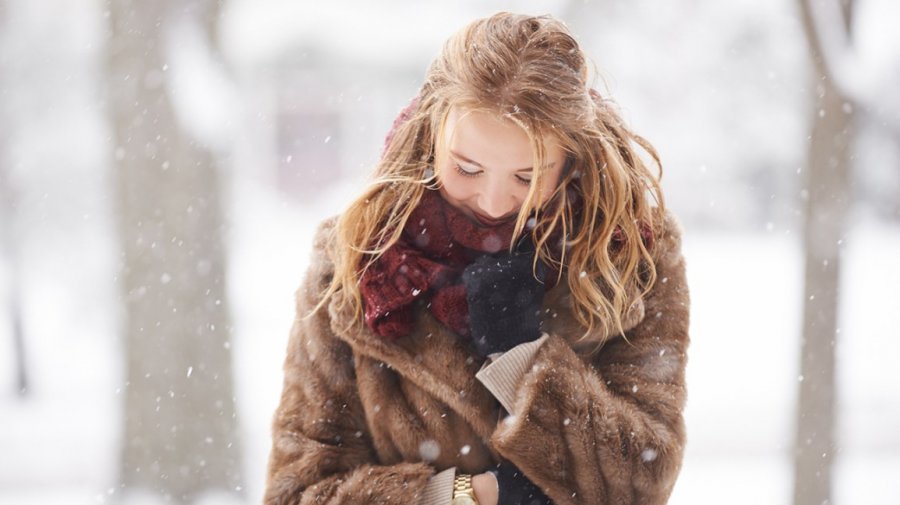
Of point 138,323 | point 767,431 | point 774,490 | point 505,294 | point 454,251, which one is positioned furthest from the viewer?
point 767,431

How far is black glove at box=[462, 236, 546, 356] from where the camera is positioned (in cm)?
170

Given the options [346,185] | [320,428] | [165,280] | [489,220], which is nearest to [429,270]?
[489,220]

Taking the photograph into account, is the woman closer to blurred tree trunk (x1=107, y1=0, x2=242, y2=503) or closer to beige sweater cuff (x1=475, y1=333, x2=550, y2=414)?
beige sweater cuff (x1=475, y1=333, x2=550, y2=414)

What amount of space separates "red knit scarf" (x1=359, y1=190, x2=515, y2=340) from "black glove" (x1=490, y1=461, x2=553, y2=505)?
297 mm

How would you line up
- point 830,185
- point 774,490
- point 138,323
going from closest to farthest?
point 830,185, point 138,323, point 774,490

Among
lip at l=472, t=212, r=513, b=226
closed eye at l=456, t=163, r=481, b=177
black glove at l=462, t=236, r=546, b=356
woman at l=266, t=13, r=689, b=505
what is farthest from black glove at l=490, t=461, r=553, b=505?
closed eye at l=456, t=163, r=481, b=177

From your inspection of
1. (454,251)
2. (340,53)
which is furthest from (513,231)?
(340,53)

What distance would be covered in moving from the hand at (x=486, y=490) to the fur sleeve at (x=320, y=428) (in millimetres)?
103

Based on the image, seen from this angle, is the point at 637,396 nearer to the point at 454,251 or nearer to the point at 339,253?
the point at 454,251

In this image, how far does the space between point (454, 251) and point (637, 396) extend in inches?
18.9

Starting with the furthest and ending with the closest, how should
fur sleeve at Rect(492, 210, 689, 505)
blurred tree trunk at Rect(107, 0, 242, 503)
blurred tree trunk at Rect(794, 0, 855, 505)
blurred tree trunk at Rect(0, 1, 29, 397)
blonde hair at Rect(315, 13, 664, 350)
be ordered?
blurred tree trunk at Rect(0, 1, 29, 397), blurred tree trunk at Rect(107, 0, 242, 503), blurred tree trunk at Rect(794, 0, 855, 505), fur sleeve at Rect(492, 210, 689, 505), blonde hair at Rect(315, 13, 664, 350)

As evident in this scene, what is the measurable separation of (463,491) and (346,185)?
2822mm

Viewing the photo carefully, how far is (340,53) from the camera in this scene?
5867 millimetres

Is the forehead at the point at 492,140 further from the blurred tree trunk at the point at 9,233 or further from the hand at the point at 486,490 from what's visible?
the blurred tree trunk at the point at 9,233
